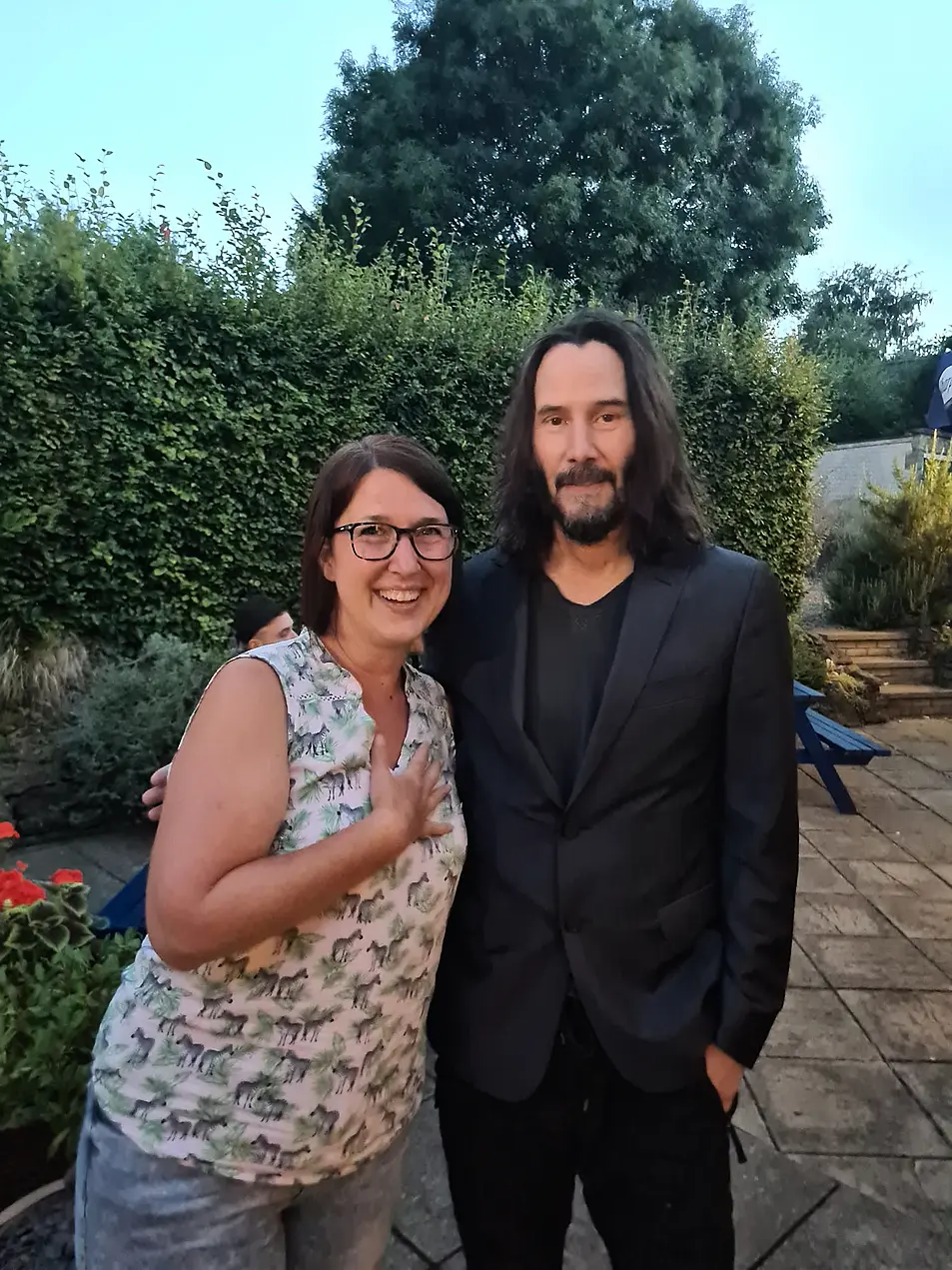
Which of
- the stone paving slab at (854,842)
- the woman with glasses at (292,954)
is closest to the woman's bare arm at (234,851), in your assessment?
the woman with glasses at (292,954)

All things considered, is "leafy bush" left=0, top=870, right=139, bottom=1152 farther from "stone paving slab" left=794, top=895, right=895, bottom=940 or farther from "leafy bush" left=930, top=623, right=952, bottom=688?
"leafy bush" left=930, top=623, right=952, bottom=688

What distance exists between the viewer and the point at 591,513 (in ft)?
4.18

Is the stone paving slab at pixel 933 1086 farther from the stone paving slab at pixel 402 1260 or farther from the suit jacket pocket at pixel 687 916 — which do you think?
the suit jacket pocket at pixel 687 916

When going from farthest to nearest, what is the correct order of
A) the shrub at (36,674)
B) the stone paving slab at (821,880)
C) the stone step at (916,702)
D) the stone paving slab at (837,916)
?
the stone step at (916,702) → the shrub at (36,674) → the stone paving slab at (821,880) → the stone paving slab at (837,916)

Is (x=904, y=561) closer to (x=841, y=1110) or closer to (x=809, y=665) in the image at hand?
(x=809, y=665)

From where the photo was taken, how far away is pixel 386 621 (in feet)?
3.92

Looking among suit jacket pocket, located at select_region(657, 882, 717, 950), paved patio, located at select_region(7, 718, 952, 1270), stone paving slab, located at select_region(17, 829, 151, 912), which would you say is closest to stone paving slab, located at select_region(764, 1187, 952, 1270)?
paved patio, located at select_region(7, 718, 952, 1270)

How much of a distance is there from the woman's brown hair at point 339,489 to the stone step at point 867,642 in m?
8.28

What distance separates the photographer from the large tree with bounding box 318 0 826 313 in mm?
14469

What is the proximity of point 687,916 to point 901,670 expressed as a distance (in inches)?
326

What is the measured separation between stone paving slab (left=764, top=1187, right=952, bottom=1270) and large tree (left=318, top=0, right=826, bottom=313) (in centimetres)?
1404

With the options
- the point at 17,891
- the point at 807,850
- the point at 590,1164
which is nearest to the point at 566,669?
→ the point at 590,1164

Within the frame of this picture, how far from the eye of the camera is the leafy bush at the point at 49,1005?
1.65m

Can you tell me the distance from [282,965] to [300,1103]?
17cm
